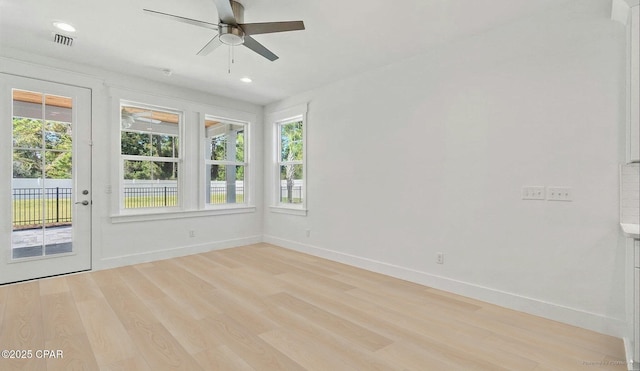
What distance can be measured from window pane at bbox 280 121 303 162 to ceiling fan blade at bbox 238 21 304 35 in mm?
2844

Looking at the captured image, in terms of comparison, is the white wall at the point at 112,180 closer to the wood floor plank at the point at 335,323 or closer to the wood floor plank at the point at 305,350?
the wood floor plank at the point at 335,323

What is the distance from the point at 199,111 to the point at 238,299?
3257 millimetres

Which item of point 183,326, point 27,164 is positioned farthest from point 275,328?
point 27,164

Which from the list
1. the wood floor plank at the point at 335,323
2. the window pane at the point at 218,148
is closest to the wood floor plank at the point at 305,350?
the wood floor plank at the point at 335,323

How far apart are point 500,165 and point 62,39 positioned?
15.1 ft

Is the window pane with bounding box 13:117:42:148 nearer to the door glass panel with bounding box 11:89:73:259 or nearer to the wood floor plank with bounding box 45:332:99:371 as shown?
the door glass panel with bounding box 11:89:73:259

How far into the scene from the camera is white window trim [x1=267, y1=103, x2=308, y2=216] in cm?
505

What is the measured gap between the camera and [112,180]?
13.6ft

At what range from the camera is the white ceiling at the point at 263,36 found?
2.58 m

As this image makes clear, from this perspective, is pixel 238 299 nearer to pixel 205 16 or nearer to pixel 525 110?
pixel 205 16

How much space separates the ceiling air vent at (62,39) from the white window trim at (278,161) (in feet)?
9.74

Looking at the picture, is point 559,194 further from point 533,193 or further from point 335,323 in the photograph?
point 335,323

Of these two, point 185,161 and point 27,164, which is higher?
point 185,161

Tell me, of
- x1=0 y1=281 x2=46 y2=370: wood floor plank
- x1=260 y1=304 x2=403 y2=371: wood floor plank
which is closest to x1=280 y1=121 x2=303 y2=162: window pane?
x1=260 y1=304 x2=403 y2=371: wood floor plank
